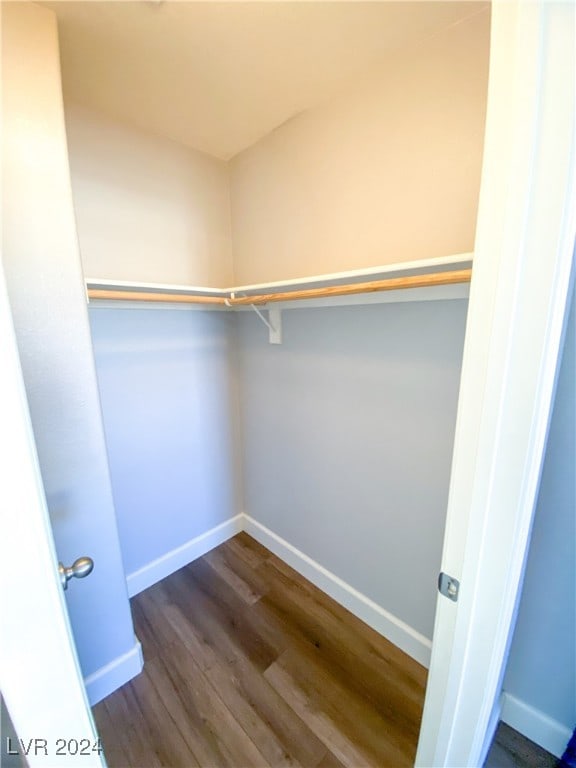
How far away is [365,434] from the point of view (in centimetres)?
145

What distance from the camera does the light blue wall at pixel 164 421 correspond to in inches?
61.9

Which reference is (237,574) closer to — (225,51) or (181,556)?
(181,556)

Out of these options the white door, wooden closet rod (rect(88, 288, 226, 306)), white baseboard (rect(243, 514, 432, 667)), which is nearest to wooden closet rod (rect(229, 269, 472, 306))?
wooden closet rod (rect(88, 288, 226, 306))

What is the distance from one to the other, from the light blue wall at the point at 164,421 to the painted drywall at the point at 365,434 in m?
0.26

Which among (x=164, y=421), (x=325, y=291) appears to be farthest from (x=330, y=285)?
(x=164, y=421)

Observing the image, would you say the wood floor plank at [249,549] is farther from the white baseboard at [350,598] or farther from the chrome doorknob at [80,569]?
the chrome doorknob at [80,569]

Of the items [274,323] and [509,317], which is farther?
[274,323]

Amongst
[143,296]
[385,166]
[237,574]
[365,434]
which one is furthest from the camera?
[237,574]

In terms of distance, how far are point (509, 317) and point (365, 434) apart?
1000 millimetres

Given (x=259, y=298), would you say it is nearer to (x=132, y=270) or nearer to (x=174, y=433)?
(x=132, y=270)

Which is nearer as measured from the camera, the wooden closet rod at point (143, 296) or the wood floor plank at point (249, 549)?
the wooden closet rod at point (143, 296)

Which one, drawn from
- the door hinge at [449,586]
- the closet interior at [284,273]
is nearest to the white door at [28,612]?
the door hinge at [449,586]

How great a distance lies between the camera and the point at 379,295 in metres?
1.25

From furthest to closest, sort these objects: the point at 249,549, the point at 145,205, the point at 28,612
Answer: the point at 249,549, the point at 145,205, the point at 28,612
